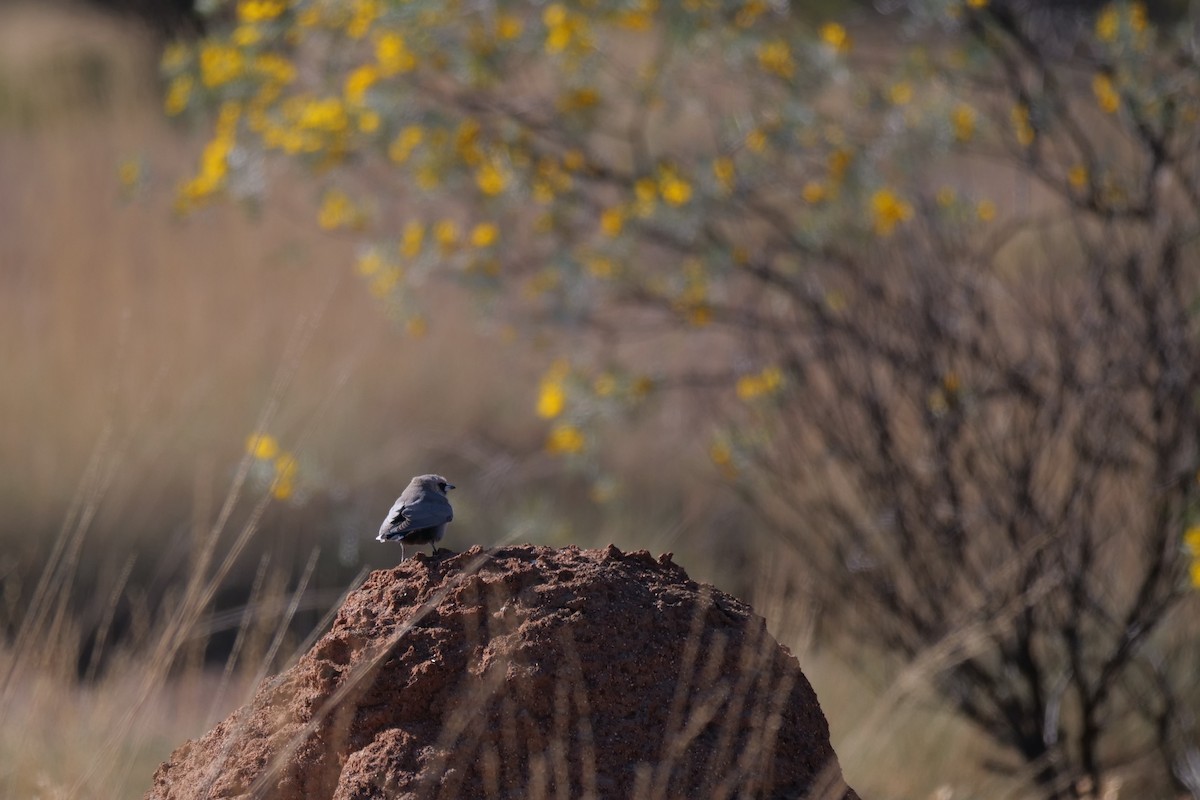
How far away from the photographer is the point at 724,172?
5066 mm

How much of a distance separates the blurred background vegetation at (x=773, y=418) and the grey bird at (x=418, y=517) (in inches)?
13.9

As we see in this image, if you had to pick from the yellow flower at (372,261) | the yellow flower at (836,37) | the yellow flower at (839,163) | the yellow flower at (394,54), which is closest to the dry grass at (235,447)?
the yellow flower at (372,261)

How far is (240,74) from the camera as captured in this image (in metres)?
5.62

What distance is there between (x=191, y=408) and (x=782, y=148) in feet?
11.2

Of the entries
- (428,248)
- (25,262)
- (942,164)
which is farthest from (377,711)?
(25,262)

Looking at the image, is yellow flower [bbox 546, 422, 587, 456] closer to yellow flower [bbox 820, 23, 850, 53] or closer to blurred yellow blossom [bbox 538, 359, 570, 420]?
blurred yellow blossom [bbox 538, 359, 570, 420]

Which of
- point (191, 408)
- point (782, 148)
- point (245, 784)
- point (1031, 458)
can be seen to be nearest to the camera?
point (245, 784)

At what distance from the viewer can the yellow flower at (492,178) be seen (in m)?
5.29

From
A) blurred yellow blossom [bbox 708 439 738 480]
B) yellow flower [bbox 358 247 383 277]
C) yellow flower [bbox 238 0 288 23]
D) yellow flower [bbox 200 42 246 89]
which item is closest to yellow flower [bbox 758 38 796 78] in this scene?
blurred yellow blossom [bbox 708 439 738 480]

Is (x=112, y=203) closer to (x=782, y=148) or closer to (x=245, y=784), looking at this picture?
(x=782, y=148)

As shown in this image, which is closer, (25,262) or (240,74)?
(240,74)

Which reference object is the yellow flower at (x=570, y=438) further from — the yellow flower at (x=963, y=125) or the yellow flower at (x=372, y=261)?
the yellow flower at (x=963, y=125)

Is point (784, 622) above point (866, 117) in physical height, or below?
below

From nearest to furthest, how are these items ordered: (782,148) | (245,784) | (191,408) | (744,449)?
1. (245,784)
2. (744,449)
3. (782,148)
4. (191,408)
